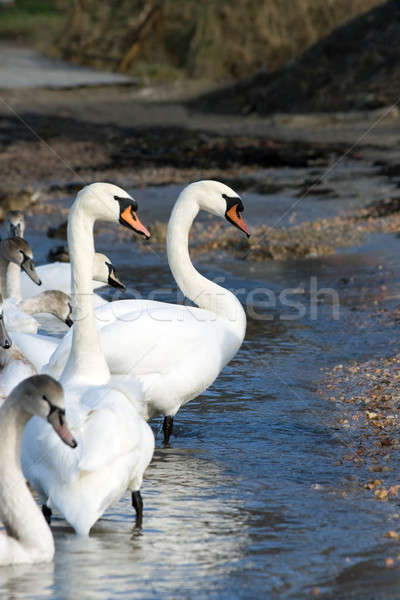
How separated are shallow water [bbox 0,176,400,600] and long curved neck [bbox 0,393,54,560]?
122 millimetres

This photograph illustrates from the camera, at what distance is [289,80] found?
24797 millimetres

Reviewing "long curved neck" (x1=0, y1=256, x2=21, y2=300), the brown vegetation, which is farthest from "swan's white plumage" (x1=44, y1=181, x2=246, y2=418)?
the brown vegetation

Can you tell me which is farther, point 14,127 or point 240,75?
point 240,75

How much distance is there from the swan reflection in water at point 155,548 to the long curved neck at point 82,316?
67 cm

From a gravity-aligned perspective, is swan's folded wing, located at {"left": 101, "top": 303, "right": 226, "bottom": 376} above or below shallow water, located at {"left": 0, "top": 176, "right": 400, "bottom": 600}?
above

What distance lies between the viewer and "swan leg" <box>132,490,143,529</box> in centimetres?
507

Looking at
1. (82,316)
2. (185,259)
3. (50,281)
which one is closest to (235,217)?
(185,259)

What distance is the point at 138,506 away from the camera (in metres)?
5.09

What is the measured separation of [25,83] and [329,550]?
2826cm

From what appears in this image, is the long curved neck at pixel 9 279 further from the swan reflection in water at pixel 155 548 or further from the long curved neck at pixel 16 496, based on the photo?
the long curved neck at pixel 16 496

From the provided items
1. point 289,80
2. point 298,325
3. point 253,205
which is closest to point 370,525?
point 298,325

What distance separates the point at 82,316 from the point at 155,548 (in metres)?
1.46

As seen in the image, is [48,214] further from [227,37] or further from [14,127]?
[227,37]

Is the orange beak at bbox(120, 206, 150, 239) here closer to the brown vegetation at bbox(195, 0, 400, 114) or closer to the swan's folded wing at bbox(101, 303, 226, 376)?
the swan's folded wing at bbox(101, 303, 226, 376)
